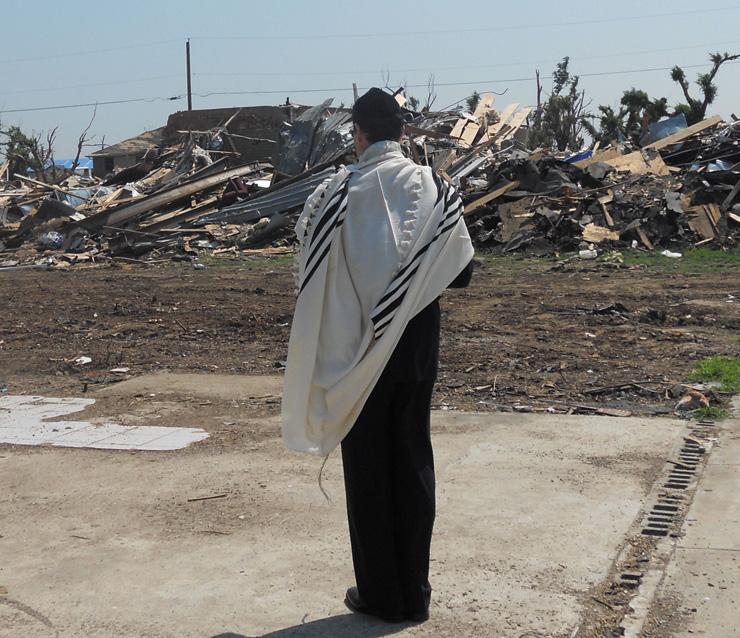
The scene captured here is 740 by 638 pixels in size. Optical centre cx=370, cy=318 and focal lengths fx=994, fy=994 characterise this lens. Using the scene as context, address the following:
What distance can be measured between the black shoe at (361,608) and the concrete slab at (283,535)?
1.6 inches

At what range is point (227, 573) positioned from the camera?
13.8 ft

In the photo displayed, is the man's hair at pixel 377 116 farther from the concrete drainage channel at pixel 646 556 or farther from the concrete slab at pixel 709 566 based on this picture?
the concrete slab at pixel 709 566

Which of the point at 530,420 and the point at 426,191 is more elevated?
the point at 426,191

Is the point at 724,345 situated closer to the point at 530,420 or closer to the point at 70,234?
the point at 530,420

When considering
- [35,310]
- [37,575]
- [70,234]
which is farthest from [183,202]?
[37,575]

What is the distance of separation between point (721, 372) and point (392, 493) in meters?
5.22

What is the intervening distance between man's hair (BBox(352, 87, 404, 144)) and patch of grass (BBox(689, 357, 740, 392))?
471cm

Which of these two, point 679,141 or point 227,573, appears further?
point 679,141

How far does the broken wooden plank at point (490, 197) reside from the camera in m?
21.7

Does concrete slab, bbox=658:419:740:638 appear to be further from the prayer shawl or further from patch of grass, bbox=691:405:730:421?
the prayer shawl

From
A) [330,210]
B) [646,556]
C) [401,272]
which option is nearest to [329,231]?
[330,210]

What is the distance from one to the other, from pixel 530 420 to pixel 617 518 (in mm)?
2011

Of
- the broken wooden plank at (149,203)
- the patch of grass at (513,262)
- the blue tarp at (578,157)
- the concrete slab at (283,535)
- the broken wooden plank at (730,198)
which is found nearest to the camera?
the concrete slab at (283,535)

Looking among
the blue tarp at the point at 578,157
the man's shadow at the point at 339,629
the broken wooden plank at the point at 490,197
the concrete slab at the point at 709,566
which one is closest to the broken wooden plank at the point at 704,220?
the broken wooden plank at the point at 490,197
